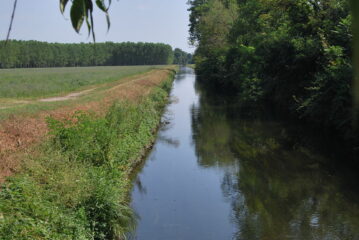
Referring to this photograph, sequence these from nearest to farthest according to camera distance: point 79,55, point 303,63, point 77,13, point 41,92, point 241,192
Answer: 1. point 77,13
2. point 241,192
3. point 303,63
4. point 41,92
5. point 79,55

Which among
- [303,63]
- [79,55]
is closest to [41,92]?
[303,63]

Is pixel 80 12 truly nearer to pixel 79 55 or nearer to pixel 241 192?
pixel 241 192

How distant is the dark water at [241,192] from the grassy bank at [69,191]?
3.54ft

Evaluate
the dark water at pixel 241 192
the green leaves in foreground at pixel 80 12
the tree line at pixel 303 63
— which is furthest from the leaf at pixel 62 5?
the dark water at pixel 241 192

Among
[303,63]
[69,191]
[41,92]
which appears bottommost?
[41,92]

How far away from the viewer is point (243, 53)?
105ft

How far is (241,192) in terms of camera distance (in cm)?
1097

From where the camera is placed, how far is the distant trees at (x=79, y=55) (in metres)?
114

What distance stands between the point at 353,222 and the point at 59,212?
241 inches

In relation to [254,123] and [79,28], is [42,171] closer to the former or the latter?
[79,28]

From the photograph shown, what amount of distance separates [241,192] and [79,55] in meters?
137

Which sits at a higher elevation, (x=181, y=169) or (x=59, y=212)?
(x=59, y=212)

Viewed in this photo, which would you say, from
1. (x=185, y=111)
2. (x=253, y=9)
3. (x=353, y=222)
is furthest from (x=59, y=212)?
(x=253, y=9)

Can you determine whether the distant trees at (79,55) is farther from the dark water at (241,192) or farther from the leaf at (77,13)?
the leaf at (77,13)
